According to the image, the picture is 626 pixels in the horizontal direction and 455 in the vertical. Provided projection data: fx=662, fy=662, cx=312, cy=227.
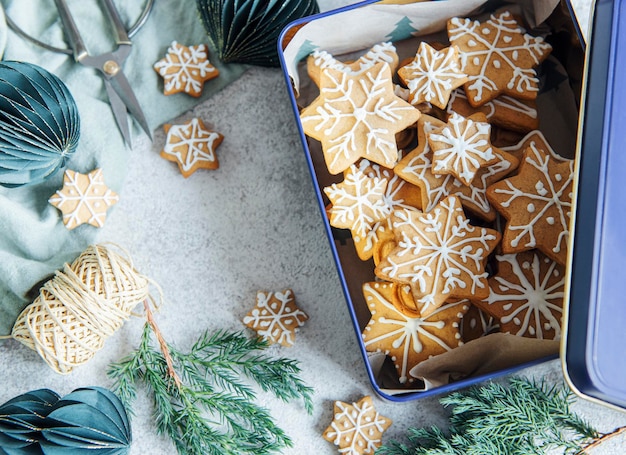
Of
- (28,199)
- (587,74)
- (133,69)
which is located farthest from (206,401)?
(587,74)

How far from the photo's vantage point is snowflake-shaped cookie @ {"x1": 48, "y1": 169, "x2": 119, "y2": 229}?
1014 millimetres

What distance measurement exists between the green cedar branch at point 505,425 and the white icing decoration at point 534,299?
0.35ft

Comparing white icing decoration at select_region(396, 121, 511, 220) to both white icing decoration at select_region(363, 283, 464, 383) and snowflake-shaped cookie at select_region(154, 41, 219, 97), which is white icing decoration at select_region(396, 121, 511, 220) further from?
snowflake-shaped cookie at select_region(154, 41, 219, 97)

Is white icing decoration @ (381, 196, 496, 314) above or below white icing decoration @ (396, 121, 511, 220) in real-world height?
below

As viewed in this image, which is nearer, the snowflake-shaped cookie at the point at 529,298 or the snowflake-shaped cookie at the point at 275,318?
the snowflake-shaped cookie at the point at 529,298

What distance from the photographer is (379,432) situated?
3.31 feet

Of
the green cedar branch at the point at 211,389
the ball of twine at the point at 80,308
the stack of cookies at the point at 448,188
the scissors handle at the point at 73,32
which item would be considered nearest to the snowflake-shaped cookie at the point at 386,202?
the stack of cookies at the point at 448,188

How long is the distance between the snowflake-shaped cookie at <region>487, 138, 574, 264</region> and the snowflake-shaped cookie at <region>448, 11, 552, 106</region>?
0.11 meters

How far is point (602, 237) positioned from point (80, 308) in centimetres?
69

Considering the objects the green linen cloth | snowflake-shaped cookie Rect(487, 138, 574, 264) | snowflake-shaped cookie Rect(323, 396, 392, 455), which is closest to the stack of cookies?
snowflake-shaped cookie Rect(487, 138, 574, 264)

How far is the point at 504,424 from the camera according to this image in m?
0.93

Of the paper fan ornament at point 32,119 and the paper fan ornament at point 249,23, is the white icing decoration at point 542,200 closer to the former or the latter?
the paper fan ornament at point 249,23

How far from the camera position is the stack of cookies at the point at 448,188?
0.90 m

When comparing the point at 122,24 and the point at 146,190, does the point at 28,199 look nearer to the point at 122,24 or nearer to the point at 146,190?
the point at 146,190
